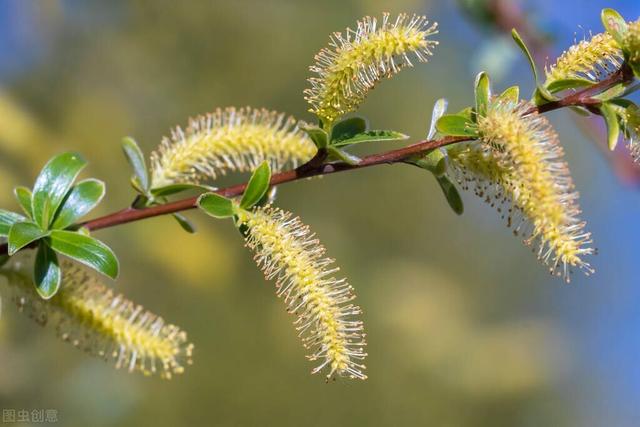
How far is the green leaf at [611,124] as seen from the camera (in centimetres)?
64

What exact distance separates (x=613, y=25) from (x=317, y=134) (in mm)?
265

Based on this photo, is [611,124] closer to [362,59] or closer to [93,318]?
[362,59]

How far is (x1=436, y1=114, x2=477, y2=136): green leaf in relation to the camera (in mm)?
668

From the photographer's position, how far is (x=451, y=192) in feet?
2.41

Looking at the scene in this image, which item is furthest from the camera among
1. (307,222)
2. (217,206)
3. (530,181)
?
(307,222)

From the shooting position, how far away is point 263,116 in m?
0.81

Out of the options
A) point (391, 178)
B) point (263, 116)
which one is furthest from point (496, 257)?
point (263, 116)

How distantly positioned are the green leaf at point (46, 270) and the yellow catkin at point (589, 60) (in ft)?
1.58

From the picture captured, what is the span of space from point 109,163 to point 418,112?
5.64ft

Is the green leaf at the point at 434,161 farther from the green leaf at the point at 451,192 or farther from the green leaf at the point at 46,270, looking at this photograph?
the green leaf at the point at 46,270

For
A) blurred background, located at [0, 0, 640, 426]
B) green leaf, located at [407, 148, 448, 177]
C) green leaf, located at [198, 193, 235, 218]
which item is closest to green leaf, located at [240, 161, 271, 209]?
green leaf, located at [198, 193, 235, 218]

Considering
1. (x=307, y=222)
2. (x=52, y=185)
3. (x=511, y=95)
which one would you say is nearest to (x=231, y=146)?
(x=52, y=185)

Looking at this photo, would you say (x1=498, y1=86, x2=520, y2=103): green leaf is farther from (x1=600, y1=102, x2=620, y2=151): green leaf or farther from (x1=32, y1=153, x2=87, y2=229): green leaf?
(x1=32, y1=153, x2=87, y2=229): green leaf

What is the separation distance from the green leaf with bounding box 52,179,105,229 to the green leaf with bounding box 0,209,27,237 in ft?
0.11
